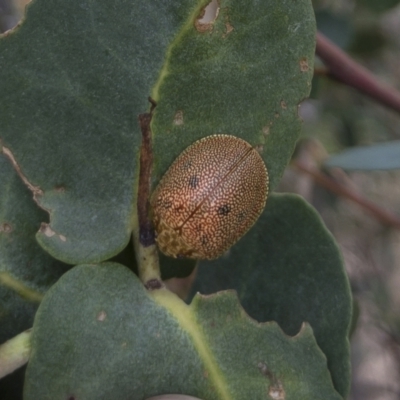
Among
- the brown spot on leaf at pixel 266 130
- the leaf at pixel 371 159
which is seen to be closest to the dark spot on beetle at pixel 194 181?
the brown spot on leaf at pixel 266 130

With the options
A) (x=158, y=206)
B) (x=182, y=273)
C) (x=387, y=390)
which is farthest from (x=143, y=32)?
(x=387, y=390)

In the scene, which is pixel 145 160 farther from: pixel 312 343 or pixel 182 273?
pixel 312 343

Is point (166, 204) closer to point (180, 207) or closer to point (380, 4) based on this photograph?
point (180, 207)

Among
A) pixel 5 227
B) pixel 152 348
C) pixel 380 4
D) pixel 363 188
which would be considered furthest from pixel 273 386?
pixel 363 188

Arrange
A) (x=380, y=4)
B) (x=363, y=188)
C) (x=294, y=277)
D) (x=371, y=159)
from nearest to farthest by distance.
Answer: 1. (x=294, y=277)
2. (x=371, y=159)
3. (x=380, y=4)
4. (x=363, y=188)

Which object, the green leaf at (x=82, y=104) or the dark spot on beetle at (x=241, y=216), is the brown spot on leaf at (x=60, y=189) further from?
the dark spot on beetle at (x=241, y=216)

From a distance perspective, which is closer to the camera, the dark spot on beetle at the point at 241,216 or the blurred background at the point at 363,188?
the dark spot on beetle at the point at 241,216
